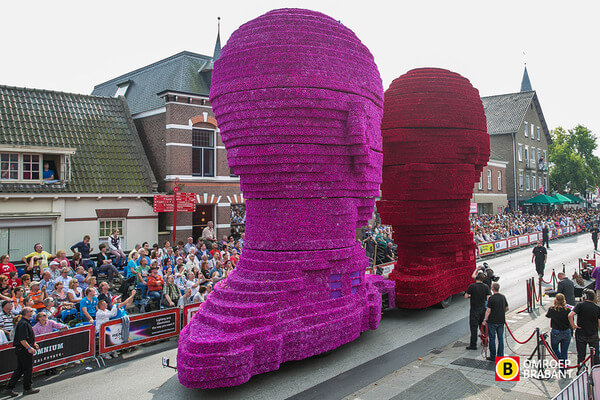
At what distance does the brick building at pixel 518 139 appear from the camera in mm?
45500

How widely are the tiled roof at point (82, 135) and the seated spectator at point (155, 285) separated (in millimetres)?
6297

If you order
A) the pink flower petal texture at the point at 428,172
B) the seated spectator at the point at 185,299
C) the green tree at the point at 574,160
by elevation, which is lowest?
the seated spectator at the point at 185,299

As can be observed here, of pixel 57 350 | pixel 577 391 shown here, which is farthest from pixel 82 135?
pixel 577 391

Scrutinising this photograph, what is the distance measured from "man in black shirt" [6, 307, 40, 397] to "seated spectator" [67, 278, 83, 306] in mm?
2741

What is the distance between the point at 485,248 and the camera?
2517cm

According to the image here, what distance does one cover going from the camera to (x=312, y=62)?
9148 mm

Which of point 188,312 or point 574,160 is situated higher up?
point 574,160

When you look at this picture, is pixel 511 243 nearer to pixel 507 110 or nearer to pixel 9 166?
pixel 507 110

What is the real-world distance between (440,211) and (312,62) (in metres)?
6.65

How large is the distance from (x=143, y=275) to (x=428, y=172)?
867 cm

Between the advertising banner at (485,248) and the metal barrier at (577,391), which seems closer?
the metal barrier at (577,391)

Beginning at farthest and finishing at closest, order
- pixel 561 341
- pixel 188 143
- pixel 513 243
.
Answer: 1. pixel 513 243
2. pixel 188 143
3. pixel 561 341

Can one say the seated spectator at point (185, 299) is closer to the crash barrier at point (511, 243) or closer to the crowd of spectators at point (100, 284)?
the crowd of spectators at point (100, 284)

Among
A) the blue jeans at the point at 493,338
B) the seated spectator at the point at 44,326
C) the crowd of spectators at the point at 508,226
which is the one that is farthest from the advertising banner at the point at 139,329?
the crowd of spectators at the point at 508,226
